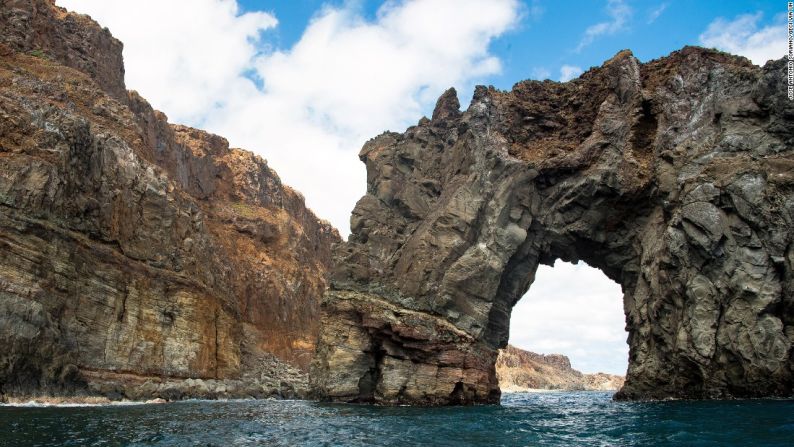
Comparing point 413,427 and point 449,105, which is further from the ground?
point 449,105

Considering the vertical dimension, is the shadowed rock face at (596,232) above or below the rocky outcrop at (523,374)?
above

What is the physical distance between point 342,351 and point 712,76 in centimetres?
3099

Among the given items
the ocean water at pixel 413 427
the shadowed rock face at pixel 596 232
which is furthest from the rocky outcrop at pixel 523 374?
the ocean water at pixel 413 427

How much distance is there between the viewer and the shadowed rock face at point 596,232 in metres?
33.9

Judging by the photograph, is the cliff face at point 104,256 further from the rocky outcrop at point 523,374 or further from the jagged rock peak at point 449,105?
the rocky outcrop at point 523,374

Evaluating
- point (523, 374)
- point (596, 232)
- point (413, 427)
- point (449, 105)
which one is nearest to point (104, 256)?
point (449, 105)

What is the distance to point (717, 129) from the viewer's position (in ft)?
124

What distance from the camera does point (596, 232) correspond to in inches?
1735

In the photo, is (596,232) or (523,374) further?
(523,374)

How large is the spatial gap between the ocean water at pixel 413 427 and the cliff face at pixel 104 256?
503 inches

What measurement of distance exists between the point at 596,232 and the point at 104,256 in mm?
39932

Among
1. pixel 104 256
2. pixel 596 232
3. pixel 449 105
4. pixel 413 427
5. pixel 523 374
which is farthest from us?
pixel 523 374

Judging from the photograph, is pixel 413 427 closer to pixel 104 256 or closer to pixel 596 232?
pixel 596 232

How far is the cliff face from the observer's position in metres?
40.8
